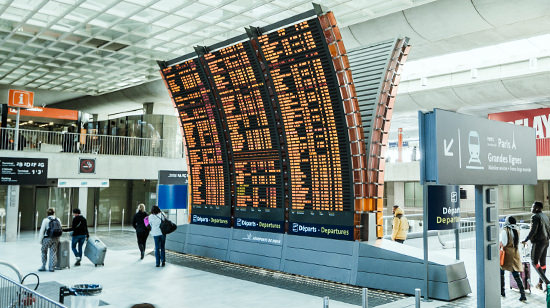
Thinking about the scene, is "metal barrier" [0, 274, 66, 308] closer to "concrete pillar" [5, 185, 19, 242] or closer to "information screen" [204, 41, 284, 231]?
"information screen" [204, 41, 284, 231]

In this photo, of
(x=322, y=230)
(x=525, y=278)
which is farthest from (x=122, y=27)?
(x=525, y=278)

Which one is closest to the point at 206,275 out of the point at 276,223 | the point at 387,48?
the point at 276,223

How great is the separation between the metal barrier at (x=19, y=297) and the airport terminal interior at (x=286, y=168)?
45 millimetres

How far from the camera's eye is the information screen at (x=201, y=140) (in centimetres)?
1165

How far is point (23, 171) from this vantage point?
744 inches

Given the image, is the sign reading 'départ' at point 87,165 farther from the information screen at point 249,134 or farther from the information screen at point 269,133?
the information screen at point 249,134

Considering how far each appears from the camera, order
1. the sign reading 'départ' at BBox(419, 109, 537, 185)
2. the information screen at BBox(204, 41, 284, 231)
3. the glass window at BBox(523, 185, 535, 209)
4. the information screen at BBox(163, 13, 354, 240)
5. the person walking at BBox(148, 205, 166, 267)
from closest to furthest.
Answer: the sign reading 'départ' at BBox(419, 109, 537, 185)
the information screen at BBox(163, 13, 354, 240)
the information screen at BBox(204, 41, 284, 231)
the person walking at BBox(148, 205, 166, 267)
the glass window at BBox(523, 185, 535, 209)

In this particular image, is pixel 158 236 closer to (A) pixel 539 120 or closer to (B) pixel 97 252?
(B) pixel 97 252

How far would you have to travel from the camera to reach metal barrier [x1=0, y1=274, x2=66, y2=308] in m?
4.98

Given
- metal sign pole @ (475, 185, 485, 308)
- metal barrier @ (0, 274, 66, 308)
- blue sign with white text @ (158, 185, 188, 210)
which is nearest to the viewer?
metal barrier @ (0, 274, 66, 308)

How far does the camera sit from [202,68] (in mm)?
11328

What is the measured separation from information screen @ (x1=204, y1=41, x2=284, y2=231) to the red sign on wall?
2066 centimetres

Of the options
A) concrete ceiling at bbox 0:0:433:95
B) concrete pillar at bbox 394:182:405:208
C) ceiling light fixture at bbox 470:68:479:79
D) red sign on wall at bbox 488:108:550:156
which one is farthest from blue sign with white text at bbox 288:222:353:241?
concrete pillar at bbox 394:182:405:208

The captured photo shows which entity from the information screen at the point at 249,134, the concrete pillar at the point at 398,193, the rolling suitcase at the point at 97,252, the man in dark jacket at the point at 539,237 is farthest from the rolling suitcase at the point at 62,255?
the concrete pillar at the point at 398,193
